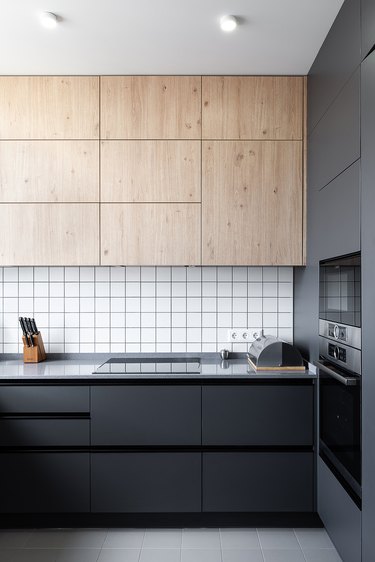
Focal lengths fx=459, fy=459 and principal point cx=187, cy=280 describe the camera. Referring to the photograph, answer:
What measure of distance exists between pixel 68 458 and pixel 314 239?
1849mm

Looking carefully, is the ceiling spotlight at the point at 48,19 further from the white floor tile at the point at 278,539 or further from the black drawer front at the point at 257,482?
the white floor tile at the point at 278,539

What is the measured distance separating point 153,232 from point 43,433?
4.30 ft

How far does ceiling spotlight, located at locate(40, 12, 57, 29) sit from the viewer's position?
2201mm

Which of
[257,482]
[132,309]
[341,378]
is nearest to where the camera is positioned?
[341,378]

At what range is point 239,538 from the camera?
2.47 m

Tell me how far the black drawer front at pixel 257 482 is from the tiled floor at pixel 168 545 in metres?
0.14

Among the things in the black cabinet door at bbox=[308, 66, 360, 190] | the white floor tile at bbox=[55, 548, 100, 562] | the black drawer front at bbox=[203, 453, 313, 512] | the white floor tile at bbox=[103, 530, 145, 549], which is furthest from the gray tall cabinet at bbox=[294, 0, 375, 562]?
the white floor tile at bbox=[55, 548, 100, 562]

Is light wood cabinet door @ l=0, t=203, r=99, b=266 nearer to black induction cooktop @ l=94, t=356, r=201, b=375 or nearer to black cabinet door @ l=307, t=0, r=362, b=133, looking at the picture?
black induction cooktop @ l=94, t=356, r=201, b=375

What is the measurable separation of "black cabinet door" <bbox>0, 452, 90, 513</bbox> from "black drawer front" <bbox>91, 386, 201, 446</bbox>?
0.69ft

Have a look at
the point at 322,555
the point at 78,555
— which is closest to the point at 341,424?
the point at 322,555

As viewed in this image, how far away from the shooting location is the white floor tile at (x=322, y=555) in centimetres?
228

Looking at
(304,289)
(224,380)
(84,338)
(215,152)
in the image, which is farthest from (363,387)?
(84,338)

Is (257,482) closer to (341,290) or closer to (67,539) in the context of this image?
(67,539)

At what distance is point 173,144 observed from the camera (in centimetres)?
280
